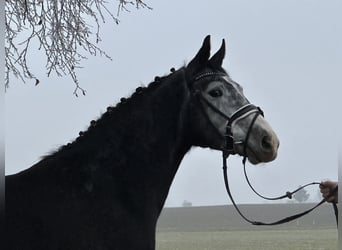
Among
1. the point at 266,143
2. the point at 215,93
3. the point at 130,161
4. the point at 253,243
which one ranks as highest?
the point at 215,93

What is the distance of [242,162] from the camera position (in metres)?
4.83

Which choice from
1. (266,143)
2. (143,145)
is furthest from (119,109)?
(266,143)

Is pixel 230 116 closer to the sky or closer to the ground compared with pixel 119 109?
closer to the ground

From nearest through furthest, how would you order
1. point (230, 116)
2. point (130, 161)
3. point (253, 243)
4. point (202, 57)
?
point (130, 161) → point (230, 116) → point (202, 57) → point (253, 243)

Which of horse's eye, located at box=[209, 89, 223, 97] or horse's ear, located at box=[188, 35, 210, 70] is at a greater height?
horse's ear, located at box=[188, 35, 210, 70]

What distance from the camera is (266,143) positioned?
15.0 feet

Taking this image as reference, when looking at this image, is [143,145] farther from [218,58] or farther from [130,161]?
[218,58]

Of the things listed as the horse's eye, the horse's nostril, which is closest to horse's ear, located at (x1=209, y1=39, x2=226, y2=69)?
the horse's eye

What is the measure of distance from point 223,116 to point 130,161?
836 millimetres

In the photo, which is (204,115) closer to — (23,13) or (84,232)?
(84,232)

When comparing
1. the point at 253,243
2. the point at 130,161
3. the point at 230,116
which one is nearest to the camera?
the point at 130,161

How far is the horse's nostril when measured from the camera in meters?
4.54

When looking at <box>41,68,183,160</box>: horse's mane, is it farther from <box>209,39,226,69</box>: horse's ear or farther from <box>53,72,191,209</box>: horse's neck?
<box>209,39,226,69</box>: horse's ear

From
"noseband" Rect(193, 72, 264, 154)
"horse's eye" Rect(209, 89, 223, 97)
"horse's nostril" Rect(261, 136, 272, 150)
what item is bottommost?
"horse's nostril" Rect(261, 136, 272, 150)
